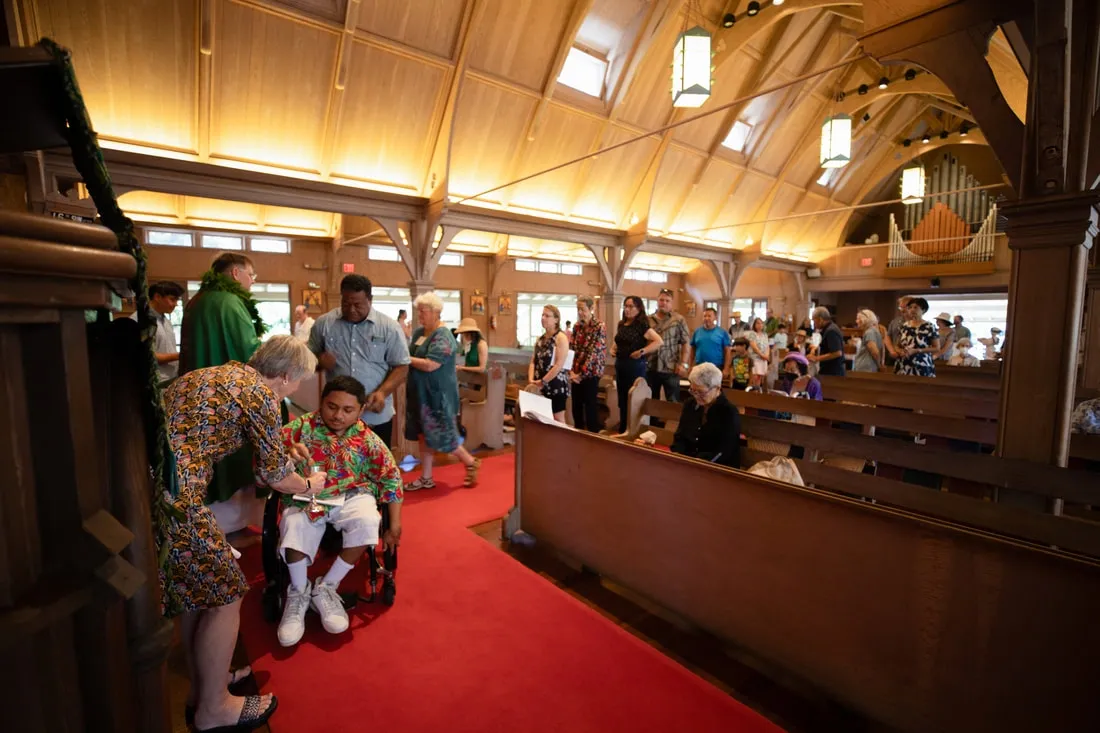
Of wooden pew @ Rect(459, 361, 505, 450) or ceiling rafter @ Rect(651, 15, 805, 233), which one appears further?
ceiling rafter @ Rect(651, 15, 805, 233)

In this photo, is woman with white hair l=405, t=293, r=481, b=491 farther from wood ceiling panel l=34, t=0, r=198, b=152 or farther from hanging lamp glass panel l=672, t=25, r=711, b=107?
wood ceiling panel l=34, t=0, r=198, b=152

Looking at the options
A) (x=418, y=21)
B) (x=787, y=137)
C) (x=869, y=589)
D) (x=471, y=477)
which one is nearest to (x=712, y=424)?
(x=869, y=589)

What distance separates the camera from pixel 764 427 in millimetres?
3418

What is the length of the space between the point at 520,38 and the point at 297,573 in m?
8.55

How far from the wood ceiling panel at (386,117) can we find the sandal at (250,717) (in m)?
7.57

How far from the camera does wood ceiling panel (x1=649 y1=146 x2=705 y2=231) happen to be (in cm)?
1130

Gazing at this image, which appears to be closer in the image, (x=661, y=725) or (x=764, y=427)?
(x=661, y=725)

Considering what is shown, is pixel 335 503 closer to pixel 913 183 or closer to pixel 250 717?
pixel 250 717

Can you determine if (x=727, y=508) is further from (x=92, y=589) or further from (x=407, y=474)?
(x=407, y=474)

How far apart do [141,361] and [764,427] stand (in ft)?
11.0

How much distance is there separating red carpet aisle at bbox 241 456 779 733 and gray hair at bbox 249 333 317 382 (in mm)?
1259

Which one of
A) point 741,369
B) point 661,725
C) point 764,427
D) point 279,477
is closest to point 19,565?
point 279,477

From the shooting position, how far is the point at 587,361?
16.3ft

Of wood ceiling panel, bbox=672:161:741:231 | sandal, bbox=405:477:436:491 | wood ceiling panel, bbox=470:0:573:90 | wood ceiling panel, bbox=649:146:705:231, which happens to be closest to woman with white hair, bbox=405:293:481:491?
sandal, bbox=405:477:436:491
